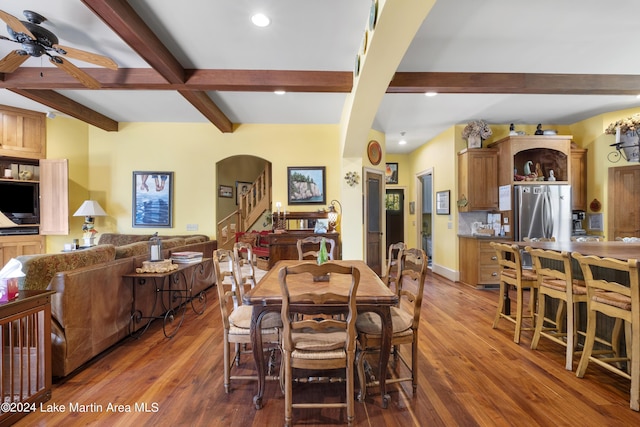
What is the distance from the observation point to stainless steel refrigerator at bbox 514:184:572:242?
479 cm

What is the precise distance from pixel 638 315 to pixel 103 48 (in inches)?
202

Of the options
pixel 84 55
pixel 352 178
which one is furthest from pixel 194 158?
pixel 352 178

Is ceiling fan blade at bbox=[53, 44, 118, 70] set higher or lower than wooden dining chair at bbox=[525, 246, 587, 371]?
higher

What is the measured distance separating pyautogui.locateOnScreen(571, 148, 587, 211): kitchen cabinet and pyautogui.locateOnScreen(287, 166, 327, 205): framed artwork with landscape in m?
4.40

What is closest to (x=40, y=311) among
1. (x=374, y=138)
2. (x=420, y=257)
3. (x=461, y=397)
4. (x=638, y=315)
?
(x=420, y=257)

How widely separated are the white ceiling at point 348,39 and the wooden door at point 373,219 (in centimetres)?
158

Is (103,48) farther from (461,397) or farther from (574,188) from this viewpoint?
(574,188)

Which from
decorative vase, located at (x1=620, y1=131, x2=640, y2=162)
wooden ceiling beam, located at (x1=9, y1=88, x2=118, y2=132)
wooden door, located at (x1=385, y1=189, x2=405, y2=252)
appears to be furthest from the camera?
wooden door, located at (x1=385, y1=189, x2=405, y2=252)

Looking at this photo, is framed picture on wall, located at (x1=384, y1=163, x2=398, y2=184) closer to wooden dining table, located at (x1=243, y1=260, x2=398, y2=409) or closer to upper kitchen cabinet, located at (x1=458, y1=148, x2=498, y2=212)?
upper kitchen cabinet, located at (x1=458, y1=148, x2=498, y2=212)

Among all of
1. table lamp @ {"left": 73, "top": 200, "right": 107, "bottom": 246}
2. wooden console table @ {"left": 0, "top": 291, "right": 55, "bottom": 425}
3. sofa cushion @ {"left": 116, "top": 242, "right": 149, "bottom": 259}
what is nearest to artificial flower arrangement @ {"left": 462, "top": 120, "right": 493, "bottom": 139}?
sofa cushion @ {"left": 116, "top": 242, "right": 149, "bottom": 259}

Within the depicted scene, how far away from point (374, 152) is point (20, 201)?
20.3 ft

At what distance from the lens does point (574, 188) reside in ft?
17.0

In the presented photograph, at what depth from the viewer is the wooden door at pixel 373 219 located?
216 inches

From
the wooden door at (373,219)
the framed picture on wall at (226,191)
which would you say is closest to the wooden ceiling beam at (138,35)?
the wooden door at (373,219)
